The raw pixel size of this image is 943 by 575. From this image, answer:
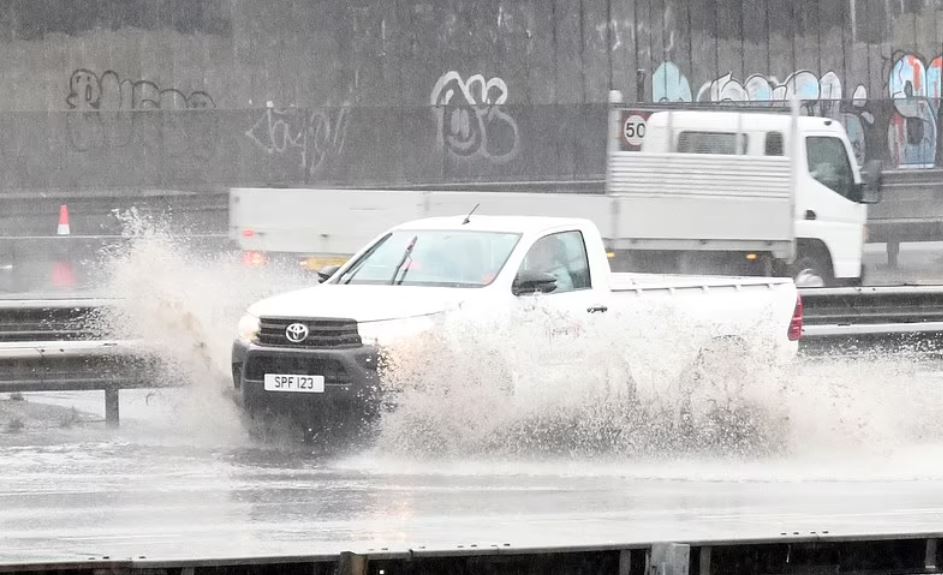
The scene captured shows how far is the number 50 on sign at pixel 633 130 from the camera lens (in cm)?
1889

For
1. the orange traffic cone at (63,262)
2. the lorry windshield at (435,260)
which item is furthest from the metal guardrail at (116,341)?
the orange traffic cone at (63,262)

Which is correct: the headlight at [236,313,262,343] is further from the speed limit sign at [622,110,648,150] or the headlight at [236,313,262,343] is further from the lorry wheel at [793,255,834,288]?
the lorry wheel at [793,255,834,288]

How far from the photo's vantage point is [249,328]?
10641 mm

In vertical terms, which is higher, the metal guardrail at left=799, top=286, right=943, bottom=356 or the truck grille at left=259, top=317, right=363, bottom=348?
the truck grille at left=259, top=317, right=363, bottom=348

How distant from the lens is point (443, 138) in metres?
27.8

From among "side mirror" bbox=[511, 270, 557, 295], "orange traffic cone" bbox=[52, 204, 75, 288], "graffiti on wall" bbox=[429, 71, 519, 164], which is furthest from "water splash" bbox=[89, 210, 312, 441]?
"graffiti on wall" bbox=[429, 71, 519, 164]

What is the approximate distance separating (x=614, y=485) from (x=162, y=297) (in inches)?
177

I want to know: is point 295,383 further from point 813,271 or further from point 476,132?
point 476,132

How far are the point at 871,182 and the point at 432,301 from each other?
10.00m

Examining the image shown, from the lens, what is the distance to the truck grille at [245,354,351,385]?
10102 mm

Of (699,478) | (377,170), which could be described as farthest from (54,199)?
(699,478)

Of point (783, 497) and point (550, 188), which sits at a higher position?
point (550, 188)

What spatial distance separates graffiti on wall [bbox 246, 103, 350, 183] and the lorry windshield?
1572 centimetres

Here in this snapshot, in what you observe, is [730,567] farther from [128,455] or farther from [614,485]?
[128,455]
